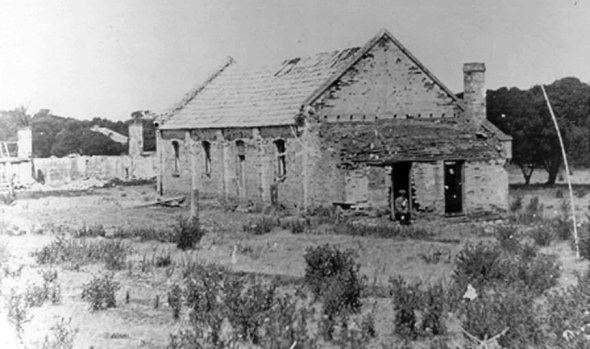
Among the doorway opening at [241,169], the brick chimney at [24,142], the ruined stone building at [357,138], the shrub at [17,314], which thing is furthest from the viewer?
the brick chimney at [24,142]

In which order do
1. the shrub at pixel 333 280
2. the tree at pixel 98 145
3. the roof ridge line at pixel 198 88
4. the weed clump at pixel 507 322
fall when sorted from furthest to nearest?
the tree at pixel 98 145 < the roof ridge line at pixel 198 88 < the shrub at pixel 333 280 < the weed clump at pixel 507 322

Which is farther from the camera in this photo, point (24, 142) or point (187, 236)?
point (24, 142)

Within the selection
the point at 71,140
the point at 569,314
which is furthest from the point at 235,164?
the point at 71,140

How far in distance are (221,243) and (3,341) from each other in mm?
8969

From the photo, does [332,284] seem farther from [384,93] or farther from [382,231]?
[384,93]

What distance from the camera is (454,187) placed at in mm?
27172

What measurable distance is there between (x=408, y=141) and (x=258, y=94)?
8.04 metres

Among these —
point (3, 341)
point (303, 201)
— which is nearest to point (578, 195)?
point (303, 201)

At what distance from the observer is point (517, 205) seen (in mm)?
27422

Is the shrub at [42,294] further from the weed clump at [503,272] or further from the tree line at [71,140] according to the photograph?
the tree line at [71,140]

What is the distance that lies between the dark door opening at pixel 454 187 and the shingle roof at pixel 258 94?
599 cm

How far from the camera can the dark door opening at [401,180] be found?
921 inches

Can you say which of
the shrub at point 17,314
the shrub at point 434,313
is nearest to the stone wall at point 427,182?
the shrub at point 434,313

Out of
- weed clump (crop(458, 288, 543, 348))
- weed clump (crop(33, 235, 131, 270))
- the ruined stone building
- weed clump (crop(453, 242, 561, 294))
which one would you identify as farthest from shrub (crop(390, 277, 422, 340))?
the ruined stone building
